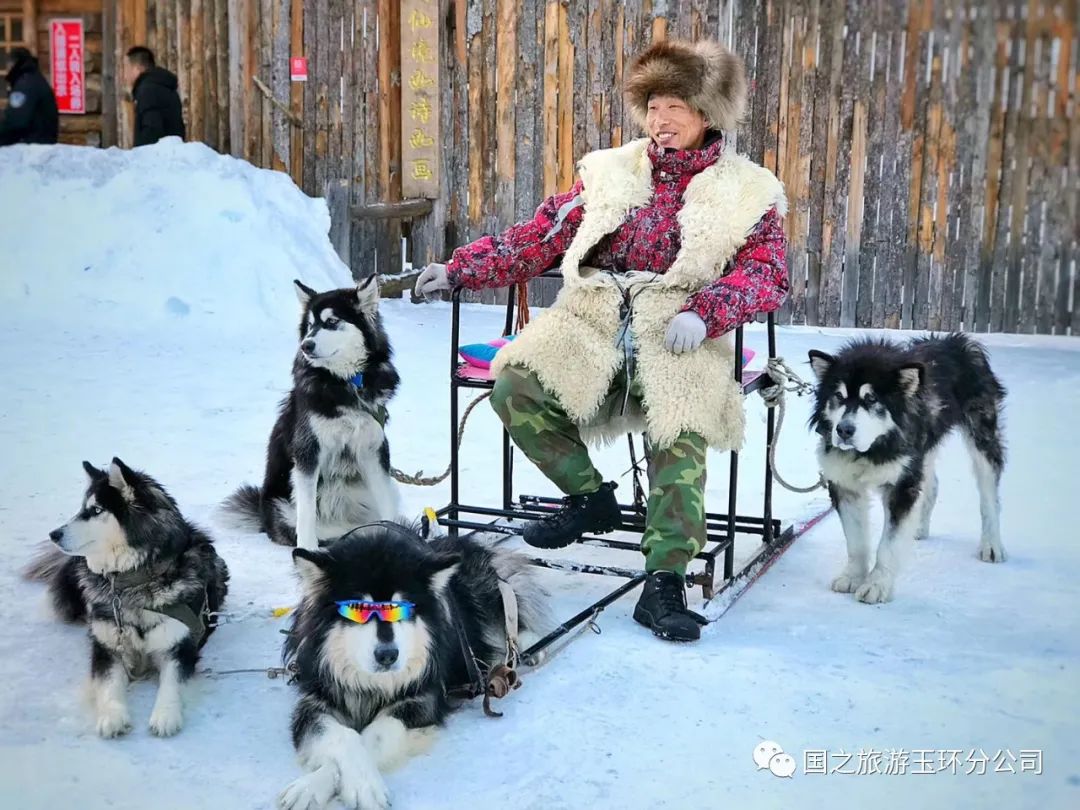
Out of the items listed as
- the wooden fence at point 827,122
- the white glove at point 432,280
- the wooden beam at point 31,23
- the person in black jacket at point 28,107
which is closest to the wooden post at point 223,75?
the wooden fence at point 827,122

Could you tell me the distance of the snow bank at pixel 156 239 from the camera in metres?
8.09

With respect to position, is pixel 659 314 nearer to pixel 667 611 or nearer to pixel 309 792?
pixel 667 611

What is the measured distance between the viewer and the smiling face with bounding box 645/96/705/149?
3645 mm

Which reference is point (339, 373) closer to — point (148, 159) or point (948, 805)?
point (948, 805)

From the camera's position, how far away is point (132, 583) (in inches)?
117

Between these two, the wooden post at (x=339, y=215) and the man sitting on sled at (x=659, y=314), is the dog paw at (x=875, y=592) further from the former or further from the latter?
the wooden post at (x=339, y=215)

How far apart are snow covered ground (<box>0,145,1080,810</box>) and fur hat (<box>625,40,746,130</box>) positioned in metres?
1.49

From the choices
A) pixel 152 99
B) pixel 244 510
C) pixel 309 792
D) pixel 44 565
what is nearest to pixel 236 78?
pixel 152 99

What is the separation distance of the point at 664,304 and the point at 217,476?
2236 mm

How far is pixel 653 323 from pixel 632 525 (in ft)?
2.37

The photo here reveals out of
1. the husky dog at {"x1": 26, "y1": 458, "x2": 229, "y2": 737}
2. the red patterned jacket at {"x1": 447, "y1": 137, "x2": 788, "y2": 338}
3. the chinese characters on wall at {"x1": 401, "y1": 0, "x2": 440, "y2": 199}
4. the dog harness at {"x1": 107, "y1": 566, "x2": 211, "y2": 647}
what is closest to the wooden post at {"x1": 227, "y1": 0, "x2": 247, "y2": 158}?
the chinese characters on wall at {"x1": 401, "y1": 0, "x2": 440, "y2": 199}

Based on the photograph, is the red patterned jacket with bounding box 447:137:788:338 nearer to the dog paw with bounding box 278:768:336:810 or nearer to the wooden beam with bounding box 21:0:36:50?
the dog paw with bounding box 278:768:336:810

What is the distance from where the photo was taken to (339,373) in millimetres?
3986

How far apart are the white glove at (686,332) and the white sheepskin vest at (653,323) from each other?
86mm
